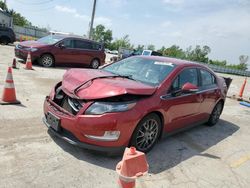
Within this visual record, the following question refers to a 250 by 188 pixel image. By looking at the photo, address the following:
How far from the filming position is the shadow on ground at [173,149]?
13.3 ft

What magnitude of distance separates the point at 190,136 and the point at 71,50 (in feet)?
30.5

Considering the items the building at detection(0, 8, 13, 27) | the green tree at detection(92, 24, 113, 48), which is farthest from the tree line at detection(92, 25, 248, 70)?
the building at detection(0, 8, 13, 27)

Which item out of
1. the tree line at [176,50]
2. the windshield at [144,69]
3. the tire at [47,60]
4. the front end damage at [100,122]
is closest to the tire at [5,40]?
the tire at [47,60]

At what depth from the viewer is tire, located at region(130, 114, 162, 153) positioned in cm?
412

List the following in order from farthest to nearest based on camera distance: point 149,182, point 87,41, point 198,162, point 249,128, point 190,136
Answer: point 87,41 → point 249,128 → point 190,136 → point 198,162 → point 149,182

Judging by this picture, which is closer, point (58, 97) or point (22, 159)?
point (22, 159)

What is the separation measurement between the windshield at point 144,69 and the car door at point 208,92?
1.21 m

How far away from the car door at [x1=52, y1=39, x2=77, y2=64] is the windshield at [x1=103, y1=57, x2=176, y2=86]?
26.1ft

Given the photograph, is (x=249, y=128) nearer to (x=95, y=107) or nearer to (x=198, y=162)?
(x=198, y=162)

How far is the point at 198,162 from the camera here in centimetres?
455

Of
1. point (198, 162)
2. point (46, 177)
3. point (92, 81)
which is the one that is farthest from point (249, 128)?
point (46, 177)

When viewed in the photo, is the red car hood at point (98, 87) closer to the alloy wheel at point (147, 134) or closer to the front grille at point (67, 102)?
the front grille at point (67, 102)

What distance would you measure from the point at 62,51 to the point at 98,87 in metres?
9.76

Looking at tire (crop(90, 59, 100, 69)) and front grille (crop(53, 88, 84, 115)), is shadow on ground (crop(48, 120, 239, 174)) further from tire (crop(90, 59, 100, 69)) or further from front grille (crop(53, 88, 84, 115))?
tire (crop(90, 59, 100, 69))
